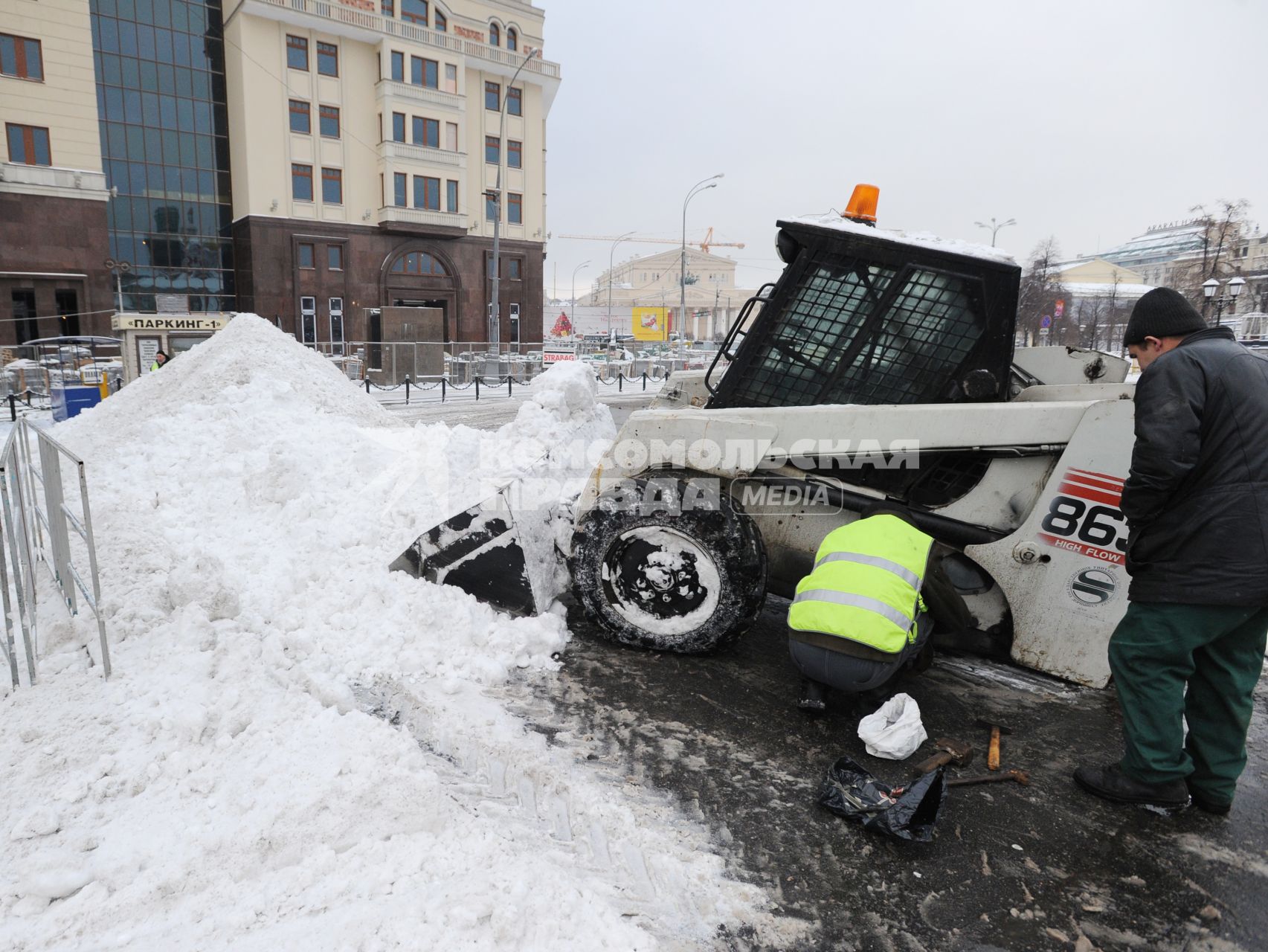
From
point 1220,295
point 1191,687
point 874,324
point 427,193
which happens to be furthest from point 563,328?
point 1191,687

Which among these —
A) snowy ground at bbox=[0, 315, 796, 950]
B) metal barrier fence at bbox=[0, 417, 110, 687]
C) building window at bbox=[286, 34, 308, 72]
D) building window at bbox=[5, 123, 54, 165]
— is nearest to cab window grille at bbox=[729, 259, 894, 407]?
snowy ground at bbox=[0, 315, 796, 950]

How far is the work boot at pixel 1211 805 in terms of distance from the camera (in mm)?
3062

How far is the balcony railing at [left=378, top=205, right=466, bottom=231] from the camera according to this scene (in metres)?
35.0

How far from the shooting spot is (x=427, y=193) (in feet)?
119

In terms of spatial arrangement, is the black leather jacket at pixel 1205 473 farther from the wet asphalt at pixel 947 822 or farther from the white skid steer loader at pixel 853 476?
the wet asphalt at pixel 947 822

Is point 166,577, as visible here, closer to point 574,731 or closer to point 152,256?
point 574,731

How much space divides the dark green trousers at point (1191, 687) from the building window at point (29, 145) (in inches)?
1450

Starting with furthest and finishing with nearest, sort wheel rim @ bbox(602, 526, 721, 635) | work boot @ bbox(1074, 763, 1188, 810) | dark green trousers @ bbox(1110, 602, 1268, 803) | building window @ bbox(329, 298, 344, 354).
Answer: building window @ bbox(329, 298, 344, 354) → wheel rim @ bbox(602, 526, 721, 635) → work boot @ bbox(1074, 763, 1188, 810) → dark green trousers @ bbox(1110, 602, 1268, 803)

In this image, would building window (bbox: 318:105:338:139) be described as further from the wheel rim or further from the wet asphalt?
the wet asphalt

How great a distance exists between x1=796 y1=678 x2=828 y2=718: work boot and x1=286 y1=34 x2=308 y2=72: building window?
38.4 metres

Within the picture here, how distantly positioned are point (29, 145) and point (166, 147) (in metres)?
6.33

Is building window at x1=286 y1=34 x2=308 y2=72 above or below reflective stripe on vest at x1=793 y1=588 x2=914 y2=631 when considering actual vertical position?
above

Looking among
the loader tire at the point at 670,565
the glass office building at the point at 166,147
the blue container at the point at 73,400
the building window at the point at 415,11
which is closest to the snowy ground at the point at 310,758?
the loader tire at the point at 670,565

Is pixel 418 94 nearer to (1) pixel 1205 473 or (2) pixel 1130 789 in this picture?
(1) pixel 1205 473
